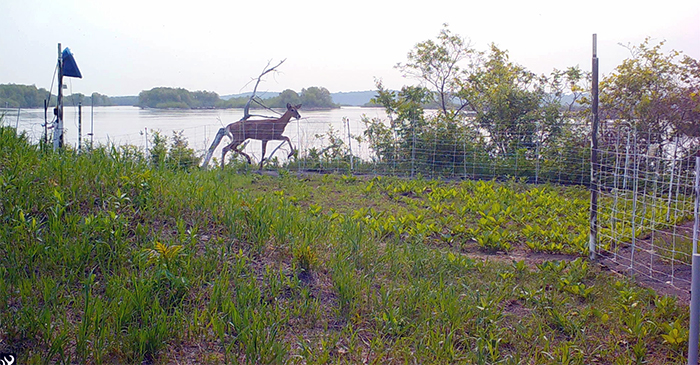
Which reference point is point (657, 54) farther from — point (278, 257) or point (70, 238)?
point (70, 238)

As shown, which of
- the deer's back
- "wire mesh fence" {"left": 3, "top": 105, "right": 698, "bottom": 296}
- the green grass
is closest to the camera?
the green grass

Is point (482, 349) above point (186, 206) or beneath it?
beneath

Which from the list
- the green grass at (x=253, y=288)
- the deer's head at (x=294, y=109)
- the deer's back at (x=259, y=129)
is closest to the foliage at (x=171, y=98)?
the deer's back at (x=259, y=129)

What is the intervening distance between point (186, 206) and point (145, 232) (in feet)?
2.01

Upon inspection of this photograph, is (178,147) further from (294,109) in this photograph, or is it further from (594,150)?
(594,150)

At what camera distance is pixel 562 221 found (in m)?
6.14

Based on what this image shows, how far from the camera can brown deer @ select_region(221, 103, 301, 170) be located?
10461 mm

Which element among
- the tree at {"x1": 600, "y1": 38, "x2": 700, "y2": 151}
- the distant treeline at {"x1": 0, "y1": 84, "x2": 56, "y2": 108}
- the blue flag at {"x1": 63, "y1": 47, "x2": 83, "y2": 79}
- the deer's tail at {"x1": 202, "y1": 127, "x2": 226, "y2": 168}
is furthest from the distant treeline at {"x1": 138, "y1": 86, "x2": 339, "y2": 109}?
the tree at {"x1": 600, "y1": 38, "x2": 700, "y2": 151}

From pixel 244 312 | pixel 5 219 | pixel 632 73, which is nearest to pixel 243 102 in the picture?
pixel 632 73

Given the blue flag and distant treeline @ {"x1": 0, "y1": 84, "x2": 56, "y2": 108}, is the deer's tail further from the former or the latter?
the blue flag

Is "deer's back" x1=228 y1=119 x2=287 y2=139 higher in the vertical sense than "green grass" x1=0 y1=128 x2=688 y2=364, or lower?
higher
